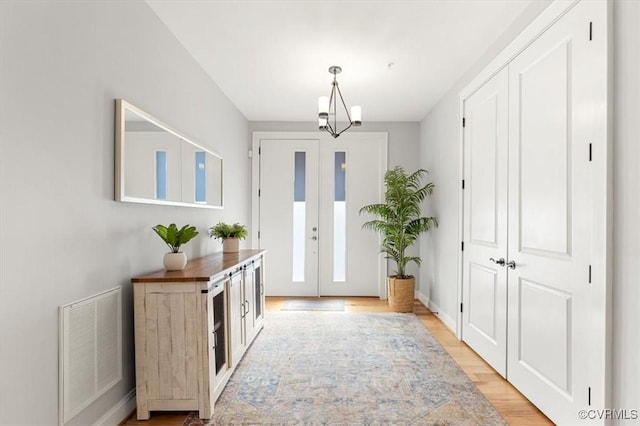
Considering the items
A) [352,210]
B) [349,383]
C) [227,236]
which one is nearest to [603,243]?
[349,383]

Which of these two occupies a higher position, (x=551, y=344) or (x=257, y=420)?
(x=551, y=344)

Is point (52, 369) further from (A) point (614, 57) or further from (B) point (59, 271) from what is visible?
(A) point (614, 57)

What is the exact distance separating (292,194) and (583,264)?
4.06m

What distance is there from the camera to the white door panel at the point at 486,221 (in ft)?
9.12

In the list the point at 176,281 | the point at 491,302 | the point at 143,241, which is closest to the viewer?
the point at 176,281

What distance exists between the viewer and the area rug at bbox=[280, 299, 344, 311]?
4.81m

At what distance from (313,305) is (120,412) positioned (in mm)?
3050

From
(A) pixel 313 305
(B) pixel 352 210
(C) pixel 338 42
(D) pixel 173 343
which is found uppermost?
(C) pixel 338 42

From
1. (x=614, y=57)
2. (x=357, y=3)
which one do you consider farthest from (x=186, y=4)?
(x=614, y=57)

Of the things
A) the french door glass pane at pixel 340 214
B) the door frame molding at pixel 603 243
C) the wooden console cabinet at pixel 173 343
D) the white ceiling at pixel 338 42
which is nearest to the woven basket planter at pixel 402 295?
the french door glass pane at pixel 340 214

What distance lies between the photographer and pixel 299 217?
18.1ft

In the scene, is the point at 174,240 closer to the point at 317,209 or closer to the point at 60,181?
the point at 60,181

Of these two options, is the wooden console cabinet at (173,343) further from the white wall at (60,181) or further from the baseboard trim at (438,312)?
the baseboard trim at (438,312)

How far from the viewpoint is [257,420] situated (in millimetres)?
2180
